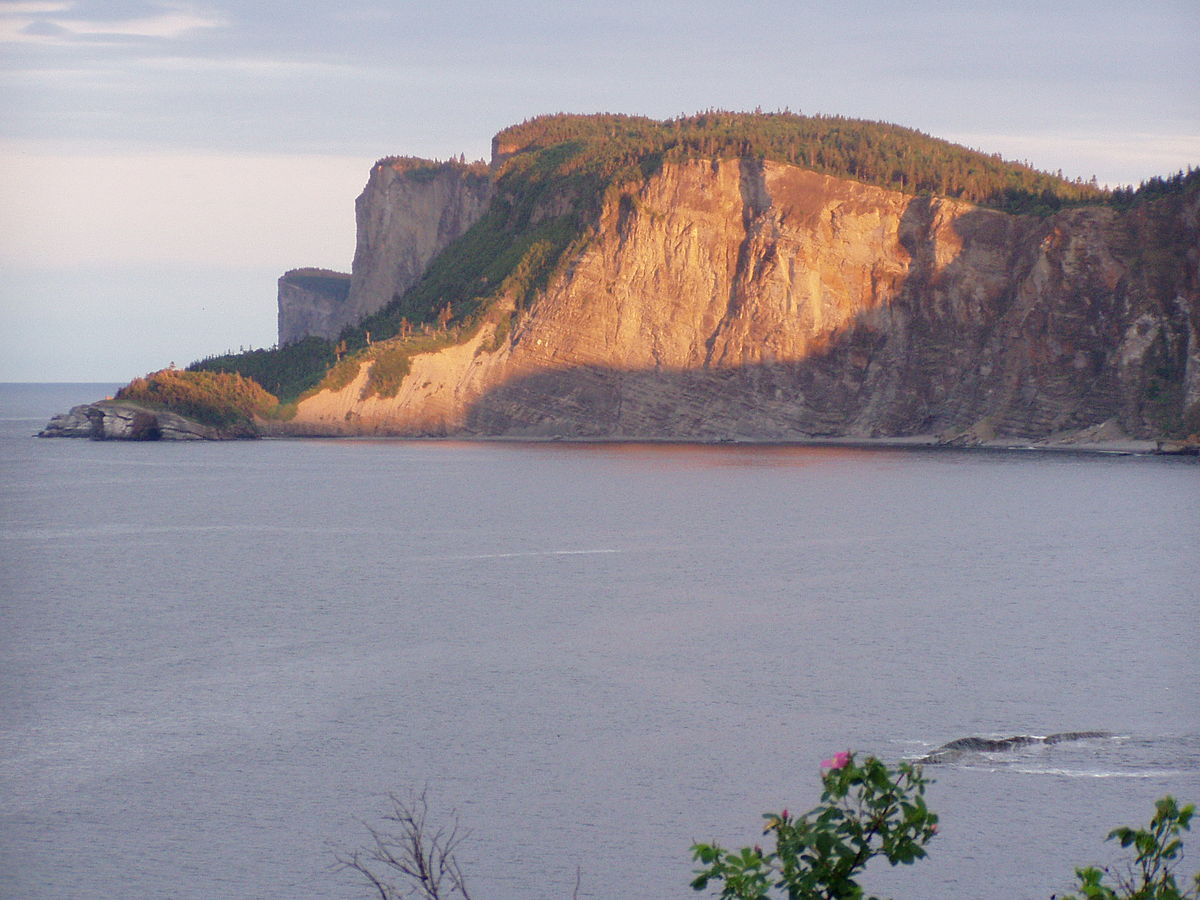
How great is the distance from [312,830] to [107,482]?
82.1m

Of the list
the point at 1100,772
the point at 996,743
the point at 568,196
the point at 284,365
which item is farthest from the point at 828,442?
the point at 1100,772

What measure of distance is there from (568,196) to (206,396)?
1731 inches

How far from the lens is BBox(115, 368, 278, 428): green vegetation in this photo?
14825 centimetres

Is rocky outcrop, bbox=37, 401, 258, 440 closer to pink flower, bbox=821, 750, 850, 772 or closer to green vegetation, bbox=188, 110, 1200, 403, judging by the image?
green vegetation, bbox=188, 110, 1200, 403

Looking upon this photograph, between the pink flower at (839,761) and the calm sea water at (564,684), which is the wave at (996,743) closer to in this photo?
the calm sea water at (564,684)

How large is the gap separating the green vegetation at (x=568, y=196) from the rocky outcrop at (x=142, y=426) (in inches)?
348

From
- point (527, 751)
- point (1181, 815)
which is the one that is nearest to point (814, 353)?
point (527, 751)

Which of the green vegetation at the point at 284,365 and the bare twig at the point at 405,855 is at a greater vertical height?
the green vegetation at the point at 284,365

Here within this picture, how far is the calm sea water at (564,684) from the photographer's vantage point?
24.8m

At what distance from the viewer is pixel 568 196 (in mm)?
160375

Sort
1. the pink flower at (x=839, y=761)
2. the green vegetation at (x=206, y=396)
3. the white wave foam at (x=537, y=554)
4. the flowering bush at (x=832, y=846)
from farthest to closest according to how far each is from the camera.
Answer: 1. the green vegetation at (x=206, y=396)
2. the white wave foam at (x=537, y=554)
3. the flowering bush at (x=832, y=846)
4. the pink flower at (x=839, y=761)

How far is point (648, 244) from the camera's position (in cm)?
14825

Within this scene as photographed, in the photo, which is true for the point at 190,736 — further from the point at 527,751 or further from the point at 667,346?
the point at 667,346

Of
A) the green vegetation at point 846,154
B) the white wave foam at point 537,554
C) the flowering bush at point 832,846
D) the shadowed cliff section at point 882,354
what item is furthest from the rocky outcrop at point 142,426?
the flowering bush at point 832,846
